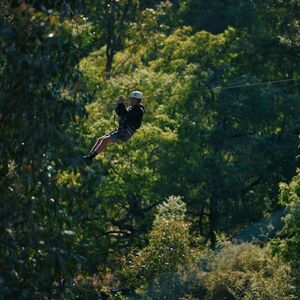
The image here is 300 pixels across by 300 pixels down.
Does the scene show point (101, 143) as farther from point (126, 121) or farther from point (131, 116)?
point (131, 116)

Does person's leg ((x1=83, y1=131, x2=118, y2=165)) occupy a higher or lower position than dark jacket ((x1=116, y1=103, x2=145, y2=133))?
lower

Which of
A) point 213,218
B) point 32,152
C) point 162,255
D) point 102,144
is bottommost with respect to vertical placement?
point 32,152

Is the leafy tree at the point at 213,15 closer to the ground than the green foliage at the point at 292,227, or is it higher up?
higher up

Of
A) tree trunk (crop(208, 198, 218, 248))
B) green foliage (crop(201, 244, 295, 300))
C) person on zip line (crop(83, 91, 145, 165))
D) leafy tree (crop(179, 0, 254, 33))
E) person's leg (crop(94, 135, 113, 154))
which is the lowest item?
green foliage (crop(201, 244, 295, 300))

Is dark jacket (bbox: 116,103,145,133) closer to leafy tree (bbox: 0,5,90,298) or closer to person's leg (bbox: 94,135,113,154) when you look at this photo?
person's leg (bbox: 94,135,113,154)

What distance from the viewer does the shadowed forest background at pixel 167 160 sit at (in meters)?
12.3

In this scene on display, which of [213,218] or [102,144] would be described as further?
[213,218]

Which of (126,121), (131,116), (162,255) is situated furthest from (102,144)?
(162,255)

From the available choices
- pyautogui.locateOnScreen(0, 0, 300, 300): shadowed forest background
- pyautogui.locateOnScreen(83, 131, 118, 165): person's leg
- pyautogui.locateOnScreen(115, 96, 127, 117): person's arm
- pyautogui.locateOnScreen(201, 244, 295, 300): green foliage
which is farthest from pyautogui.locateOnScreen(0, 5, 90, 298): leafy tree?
pyautogui.locateOnScreen(201, 244, 295, 300): green foliage

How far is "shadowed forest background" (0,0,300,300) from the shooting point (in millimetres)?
12344

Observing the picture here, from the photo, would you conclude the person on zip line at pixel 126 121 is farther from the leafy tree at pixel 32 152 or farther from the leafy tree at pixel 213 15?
the leafy tree at pixel 213 15

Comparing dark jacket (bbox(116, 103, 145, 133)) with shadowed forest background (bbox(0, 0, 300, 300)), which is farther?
dark jacket (bbox(116, 103, 145, 133))

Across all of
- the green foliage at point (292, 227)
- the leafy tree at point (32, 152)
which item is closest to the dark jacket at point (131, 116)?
the leafy tree at point (32, 152)

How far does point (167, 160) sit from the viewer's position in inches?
1280
